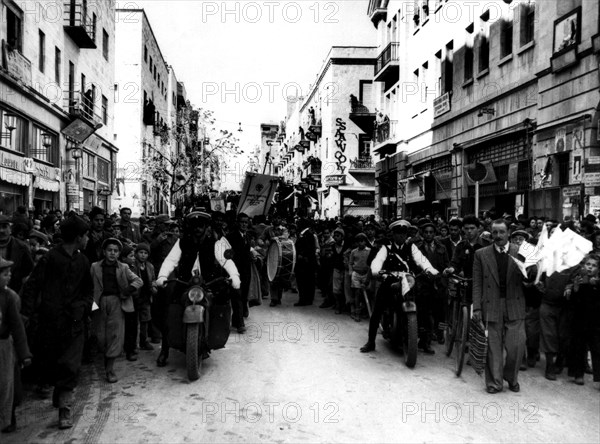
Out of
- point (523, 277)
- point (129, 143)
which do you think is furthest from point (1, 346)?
point (129, 143)

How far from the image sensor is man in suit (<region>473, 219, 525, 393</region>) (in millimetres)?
6715

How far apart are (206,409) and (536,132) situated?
1220 centimetres

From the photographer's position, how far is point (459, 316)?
789 cm

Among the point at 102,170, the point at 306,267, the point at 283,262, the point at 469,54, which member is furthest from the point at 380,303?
the point at 102,170

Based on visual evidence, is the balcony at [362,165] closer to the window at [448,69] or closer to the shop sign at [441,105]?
the shop sign at [441,105]

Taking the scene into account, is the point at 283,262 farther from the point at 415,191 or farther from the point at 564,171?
the point at 415,191

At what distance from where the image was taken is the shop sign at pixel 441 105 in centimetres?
2283

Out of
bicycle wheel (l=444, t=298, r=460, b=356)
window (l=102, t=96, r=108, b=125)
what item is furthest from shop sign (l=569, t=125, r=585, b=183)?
window (l=102, t=96, r=108, b=125)

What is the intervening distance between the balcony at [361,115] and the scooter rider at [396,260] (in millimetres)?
37431

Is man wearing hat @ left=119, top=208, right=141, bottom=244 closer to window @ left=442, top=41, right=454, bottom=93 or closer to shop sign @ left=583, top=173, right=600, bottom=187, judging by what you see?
shop sign @ left=583, top=173, right=600, bottom=187

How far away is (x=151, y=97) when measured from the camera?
4900 cm

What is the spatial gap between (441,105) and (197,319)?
739 inches

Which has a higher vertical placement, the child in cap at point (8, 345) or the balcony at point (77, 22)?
the balcony at point (77, 22)

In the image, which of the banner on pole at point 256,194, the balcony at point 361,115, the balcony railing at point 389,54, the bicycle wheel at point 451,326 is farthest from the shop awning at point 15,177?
the balcony at point 361,115
